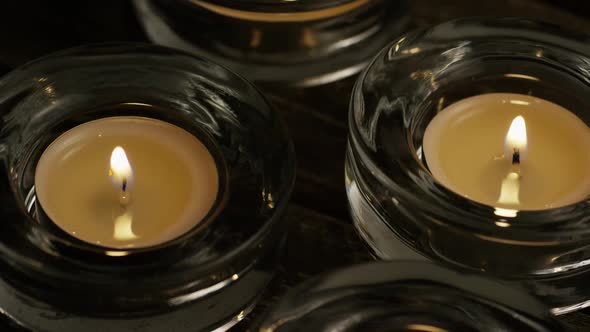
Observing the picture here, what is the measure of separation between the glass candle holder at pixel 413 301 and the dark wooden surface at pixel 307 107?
114 millimetres

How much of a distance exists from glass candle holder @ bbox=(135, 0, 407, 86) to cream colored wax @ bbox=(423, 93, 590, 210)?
13 cm

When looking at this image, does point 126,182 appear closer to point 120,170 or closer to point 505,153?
point 120,170

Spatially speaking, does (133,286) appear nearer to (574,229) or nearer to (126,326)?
(126,326)

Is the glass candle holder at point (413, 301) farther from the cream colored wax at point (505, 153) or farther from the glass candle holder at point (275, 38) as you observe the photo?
the glass candle holder at point (275, 38)

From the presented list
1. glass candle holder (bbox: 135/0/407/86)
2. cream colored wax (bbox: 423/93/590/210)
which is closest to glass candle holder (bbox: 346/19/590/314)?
cream colored wax (bbox: 423/93/590/210)

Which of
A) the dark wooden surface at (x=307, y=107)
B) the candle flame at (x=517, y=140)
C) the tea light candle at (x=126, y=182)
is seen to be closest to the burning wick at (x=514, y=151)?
the candle flame at (x=517, y=140)

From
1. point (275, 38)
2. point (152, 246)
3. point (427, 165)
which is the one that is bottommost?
point (152, 246)

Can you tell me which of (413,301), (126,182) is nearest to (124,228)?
(126,182)

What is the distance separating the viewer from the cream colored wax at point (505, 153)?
79cm

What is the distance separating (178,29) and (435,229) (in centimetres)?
36

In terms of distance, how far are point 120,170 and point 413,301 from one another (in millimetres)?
255

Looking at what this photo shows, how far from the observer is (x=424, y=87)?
0.81 meters

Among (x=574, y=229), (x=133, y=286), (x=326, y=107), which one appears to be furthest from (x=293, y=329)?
(x=326, y=107)

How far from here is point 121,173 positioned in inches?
29.3
